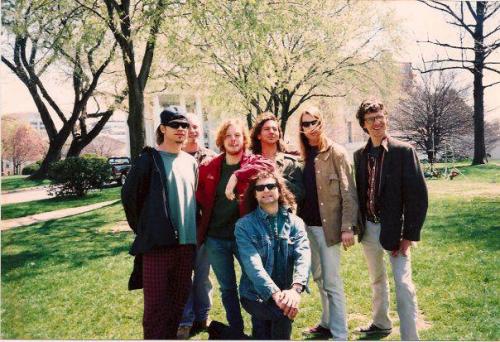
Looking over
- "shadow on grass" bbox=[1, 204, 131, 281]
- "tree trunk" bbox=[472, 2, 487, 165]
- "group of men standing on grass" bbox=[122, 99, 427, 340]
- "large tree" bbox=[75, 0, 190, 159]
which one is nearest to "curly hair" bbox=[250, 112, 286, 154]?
"group of men standing on grass" bbox=[122, 99, 427, 340]

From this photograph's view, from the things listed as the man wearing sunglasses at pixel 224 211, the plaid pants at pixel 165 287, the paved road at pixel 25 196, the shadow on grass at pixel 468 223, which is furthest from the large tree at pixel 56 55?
the shadow on grass at pixel 468 223

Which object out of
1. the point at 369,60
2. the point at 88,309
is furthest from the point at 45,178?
the point at 369,60

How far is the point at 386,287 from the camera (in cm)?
348

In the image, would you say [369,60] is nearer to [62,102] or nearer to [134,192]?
[62,102]

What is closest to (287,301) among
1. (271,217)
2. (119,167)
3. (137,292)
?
(271,217)

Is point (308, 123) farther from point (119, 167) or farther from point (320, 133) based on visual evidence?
point (119, 167)

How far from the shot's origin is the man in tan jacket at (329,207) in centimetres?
317

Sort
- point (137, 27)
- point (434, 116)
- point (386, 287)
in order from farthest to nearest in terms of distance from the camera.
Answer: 1. point (434, 116)
2. point (137, 27)
3. point (386, 287)

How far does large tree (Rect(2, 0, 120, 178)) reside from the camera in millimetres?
8047

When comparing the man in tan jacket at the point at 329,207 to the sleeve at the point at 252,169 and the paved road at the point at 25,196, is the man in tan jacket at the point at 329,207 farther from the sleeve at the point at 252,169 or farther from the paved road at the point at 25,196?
the paved road at the point at 25,196

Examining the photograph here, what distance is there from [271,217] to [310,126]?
32.4 inches

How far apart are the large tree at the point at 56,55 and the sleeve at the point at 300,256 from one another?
6.39m

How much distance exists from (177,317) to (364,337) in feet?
5.01

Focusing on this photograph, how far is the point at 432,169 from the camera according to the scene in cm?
1189
